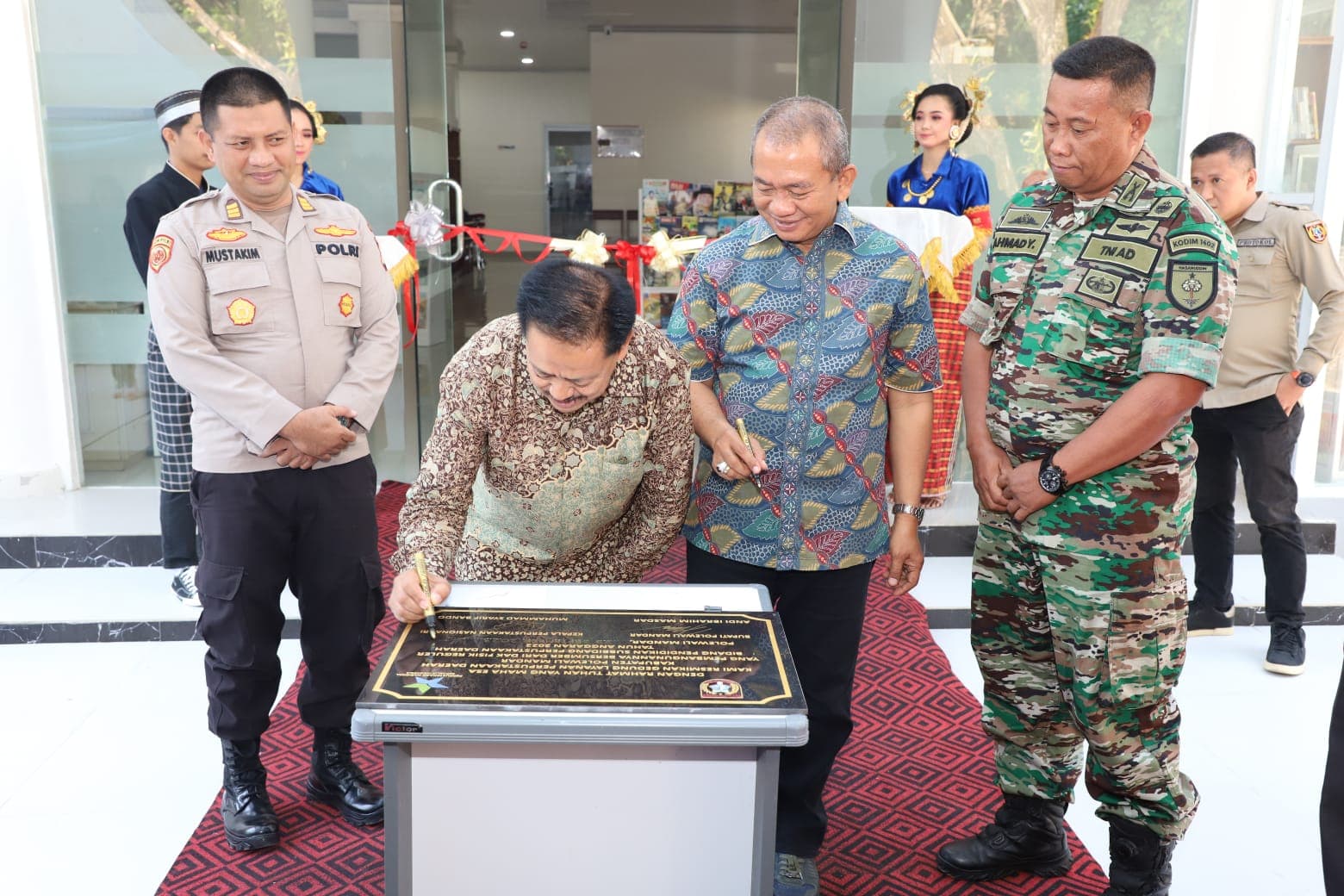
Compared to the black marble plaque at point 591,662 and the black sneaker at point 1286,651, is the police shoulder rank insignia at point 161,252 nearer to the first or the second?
the black marble plaque at point 591,662

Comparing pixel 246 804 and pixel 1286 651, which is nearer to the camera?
pixel 246 804

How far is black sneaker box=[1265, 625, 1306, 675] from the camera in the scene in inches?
A: 125

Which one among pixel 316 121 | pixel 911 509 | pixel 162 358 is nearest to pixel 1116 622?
pixel 911 509

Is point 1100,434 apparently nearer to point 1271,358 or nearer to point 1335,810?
point 1335,810

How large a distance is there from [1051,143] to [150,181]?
2622 millimetres

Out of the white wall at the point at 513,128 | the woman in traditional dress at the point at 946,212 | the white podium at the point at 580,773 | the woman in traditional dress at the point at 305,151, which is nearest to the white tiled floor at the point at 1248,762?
the woman in traditional dress at the point at 946,212

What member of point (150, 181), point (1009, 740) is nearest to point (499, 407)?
point (1009, 740)

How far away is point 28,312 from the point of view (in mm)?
4266

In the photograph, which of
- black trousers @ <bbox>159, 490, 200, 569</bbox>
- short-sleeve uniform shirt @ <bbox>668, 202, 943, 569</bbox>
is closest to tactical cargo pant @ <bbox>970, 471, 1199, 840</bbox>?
short-sleeve uniform shirt @ <bbox>668, 202, 943, 569</bbox>

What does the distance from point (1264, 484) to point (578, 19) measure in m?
7.30

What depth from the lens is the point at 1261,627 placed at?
3590mm

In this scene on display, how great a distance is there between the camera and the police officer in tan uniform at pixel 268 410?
2.01m

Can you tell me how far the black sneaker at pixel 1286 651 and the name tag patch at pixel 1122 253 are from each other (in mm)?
2109

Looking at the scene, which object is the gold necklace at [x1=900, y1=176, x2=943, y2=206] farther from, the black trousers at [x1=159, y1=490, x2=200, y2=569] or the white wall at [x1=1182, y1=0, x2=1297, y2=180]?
the black trousers at [x1=159, y1=490, x2=200, y2=569]
